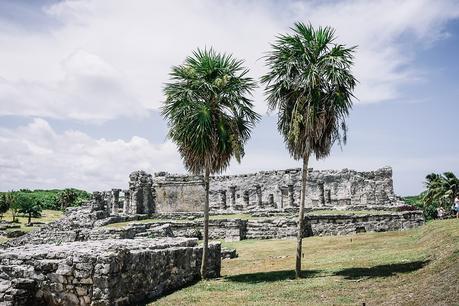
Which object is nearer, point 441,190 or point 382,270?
point 382,270

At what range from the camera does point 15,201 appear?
162 ft

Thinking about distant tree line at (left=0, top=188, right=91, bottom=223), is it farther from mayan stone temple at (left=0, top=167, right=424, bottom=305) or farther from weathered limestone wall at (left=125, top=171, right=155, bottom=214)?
mayan stone temple at (left=0, top=167, right=424, bottom=305)

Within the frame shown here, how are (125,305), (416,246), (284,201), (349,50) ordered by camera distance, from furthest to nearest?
(284,201)
(416,246)
(349,50)
(125,305)

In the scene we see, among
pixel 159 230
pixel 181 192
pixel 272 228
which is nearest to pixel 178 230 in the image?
pixel 159 230

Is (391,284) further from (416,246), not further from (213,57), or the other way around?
(213,57)

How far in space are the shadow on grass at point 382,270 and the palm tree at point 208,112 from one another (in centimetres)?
441

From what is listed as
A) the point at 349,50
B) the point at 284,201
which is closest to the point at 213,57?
the point at 349,50

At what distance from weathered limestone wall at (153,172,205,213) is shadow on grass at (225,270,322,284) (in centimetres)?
2793

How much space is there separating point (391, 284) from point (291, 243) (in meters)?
12.8

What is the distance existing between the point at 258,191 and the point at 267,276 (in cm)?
2442

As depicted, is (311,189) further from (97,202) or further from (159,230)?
(159,230)

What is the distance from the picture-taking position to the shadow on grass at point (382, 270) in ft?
38.6

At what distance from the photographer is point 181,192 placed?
42719mm

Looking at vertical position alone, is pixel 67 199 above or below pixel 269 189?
below
